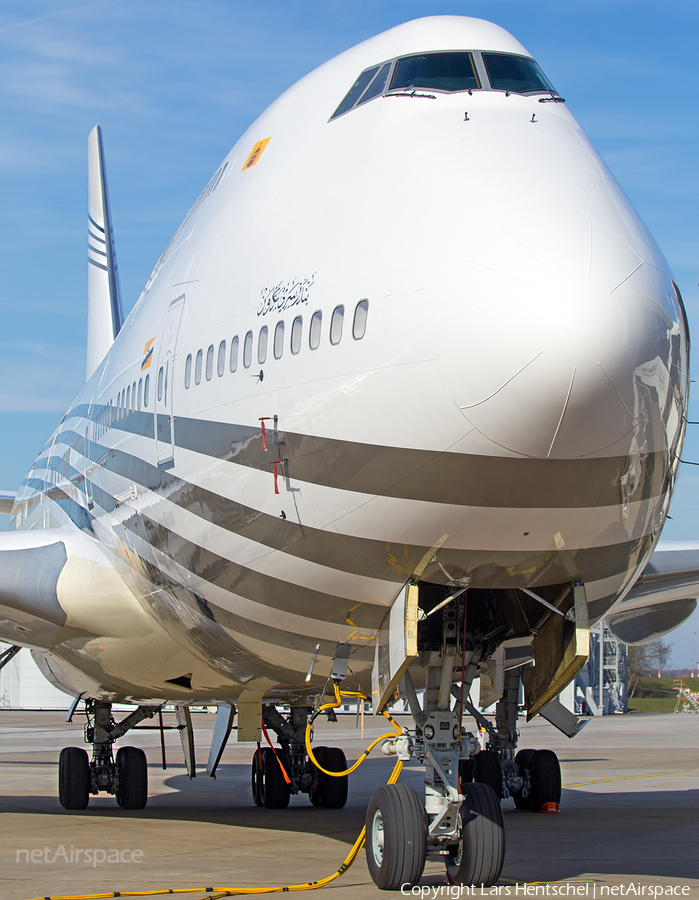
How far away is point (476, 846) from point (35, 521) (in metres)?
10.2

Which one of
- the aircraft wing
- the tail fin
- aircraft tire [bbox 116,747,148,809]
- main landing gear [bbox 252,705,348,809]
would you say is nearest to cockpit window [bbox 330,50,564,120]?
the aircraft wing

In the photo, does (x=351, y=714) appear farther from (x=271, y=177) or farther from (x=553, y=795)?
(x=271, y=177)

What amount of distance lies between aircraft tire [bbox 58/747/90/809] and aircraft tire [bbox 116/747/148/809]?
1.51ft

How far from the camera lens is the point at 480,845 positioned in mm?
7020

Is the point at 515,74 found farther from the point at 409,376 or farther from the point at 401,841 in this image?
the point at 401,841

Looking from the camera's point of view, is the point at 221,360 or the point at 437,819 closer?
the point at 437,819

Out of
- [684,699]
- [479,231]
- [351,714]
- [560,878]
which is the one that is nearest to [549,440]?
[479,231]

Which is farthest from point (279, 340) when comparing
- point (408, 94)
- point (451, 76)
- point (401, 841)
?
point (401, 841)

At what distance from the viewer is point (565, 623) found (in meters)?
7.20

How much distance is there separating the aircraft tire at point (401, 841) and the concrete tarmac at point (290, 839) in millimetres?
311

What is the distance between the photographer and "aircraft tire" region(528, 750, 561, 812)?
45.3 feet

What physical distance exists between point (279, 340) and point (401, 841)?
131 inches

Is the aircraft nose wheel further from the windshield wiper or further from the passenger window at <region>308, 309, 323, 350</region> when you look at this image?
the windshield wiper

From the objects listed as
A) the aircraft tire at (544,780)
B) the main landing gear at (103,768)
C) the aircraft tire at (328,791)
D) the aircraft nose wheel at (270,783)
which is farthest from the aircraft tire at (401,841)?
the main landing gear at (103,768)
